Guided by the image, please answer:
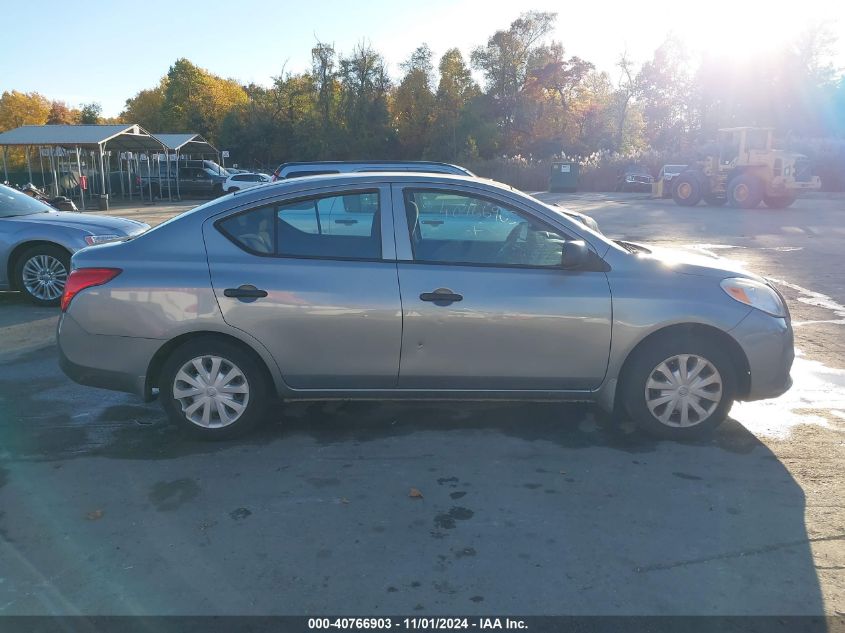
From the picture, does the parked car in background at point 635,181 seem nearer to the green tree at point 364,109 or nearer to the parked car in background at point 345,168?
the green tree at point 364,109

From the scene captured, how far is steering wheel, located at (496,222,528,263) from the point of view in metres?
4.53

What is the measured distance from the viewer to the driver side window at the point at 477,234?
452 centimetres

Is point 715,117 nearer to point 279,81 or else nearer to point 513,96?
point 513,96

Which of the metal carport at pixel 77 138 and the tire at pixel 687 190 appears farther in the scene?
the metal carport at pixel 77 138

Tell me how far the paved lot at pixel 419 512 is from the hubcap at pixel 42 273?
11.9 feet

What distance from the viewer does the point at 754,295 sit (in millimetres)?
4570

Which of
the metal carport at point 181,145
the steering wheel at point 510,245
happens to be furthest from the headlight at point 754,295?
the metal carport at point 181,145

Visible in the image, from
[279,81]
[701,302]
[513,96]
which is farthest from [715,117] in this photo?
[701,302]

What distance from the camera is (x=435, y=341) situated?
4.40 metres

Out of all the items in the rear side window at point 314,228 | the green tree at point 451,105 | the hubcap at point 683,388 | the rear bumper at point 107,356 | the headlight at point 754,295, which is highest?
the green tree at point 451,105

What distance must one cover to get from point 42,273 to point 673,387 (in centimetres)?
774
